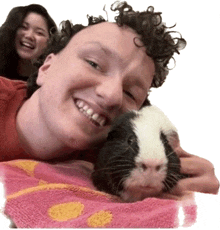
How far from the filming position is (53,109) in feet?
2.35

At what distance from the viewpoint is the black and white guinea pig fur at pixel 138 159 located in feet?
1.73

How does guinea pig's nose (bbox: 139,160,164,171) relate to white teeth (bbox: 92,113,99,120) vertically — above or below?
below

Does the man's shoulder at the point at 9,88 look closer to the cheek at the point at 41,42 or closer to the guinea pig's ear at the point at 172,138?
the cheek at the point at 41,42

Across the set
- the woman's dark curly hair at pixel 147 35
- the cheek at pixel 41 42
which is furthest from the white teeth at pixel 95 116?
the cheek at pixel 41 42

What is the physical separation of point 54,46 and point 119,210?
63 cm

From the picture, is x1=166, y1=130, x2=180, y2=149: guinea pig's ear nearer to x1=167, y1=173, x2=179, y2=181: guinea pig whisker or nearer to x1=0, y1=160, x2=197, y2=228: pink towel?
x1=167, y1=173, x2=179, y2=181: guinea pig whisker

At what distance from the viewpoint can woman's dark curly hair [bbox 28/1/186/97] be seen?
2.59 ft

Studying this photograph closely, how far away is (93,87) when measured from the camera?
705 mm

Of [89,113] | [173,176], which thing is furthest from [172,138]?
[89,113]

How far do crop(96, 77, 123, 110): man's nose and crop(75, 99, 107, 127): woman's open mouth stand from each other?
0.11 ft

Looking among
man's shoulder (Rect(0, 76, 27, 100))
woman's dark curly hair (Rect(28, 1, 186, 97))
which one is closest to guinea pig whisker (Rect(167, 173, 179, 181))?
woman's dark curly hair (Rect(28, 1, 186, 97))

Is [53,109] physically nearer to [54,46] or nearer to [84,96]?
[84,96]

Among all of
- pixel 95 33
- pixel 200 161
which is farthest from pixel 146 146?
pixel 95 33

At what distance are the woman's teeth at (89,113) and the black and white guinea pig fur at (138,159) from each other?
0.10 meters
